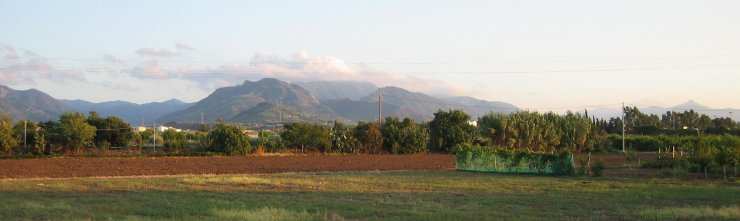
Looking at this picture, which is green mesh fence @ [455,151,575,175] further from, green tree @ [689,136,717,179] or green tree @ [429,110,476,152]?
green tree @ [429,110,476,152]

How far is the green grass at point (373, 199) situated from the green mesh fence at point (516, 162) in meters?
4.58

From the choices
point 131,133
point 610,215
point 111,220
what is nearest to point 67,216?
point 111,220

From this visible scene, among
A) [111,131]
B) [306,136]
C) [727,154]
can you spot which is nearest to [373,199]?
[727,154]

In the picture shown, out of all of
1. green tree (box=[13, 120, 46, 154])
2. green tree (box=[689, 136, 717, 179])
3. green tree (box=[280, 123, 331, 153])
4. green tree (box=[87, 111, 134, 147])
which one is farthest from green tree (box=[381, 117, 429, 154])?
green tree (box=[689, 136, 717, 179])

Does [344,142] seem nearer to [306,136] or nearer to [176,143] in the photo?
[306,136]

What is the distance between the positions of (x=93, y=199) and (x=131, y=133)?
157 ft

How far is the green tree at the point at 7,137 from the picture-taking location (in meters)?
54.5

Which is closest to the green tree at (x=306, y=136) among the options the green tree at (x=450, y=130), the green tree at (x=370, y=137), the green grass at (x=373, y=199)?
the green tree at (x=370, y=137)

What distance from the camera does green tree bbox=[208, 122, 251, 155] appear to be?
6200 cm

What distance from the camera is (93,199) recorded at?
20.8 meters

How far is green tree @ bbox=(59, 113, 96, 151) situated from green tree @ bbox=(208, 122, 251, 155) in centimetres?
1011

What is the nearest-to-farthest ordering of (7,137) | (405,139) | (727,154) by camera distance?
(727,154) → (7,137) → (405,139)

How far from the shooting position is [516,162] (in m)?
37.1

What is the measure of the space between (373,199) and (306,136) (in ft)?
153
